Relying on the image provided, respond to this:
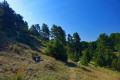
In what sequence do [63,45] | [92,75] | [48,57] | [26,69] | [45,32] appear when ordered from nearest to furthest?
[26,69]
[92,75]
[48,57]
[63,45]
[45,32]

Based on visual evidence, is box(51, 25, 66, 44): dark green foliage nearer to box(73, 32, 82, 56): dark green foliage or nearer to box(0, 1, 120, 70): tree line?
box(0, 1, 120, 70): tree line

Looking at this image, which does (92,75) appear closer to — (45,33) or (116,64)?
(116,64)

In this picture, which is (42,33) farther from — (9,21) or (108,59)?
(108,59)

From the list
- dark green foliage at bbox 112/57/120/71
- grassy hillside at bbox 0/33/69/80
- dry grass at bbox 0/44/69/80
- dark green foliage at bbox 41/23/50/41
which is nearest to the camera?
dry grass at bbox 0/44/69/80

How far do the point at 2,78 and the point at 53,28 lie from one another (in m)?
30.6

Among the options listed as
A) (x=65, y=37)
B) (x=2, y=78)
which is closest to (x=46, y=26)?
(x=65, y=37)

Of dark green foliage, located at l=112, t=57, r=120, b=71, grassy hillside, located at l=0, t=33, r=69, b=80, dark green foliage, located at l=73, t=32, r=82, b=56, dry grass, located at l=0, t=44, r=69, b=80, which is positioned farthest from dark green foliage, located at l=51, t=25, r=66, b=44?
dry grass, located at l=0, t=44, r=69, b=80

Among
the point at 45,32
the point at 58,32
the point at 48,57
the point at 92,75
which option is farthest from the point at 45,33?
the point at 92,75

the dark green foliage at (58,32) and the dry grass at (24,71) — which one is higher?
the dark green foliage at (58,32)

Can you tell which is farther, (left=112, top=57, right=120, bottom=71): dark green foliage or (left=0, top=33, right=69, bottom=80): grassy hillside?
(left=112, top=57, right=120, bottom=71): dark green foliage

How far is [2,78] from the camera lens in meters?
3.77

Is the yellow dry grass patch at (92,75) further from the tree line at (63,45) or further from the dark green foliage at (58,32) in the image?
the dark green foliage at (58,32)

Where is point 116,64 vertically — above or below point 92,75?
above

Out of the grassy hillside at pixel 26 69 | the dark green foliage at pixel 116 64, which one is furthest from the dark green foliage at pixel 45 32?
the dark green foliage at pixel 116 64
